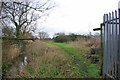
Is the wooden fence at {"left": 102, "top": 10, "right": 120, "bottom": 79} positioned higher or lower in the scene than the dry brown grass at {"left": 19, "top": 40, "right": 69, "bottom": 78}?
higher

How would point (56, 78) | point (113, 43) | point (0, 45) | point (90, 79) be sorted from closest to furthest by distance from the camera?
point (113, 43), point (90, 79), point (56, 78), point (0, 45)

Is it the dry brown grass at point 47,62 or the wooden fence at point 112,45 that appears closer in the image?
the wooden fence at point 112,45

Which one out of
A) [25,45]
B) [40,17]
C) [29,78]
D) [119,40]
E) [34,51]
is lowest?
[29,78]

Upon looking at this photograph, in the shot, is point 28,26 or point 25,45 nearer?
point 25,45

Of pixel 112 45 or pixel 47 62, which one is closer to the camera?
pixel 112 45

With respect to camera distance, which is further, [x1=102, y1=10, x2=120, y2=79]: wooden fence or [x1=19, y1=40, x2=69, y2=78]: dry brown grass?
[x1=19, y1=40, x2=69, y2=78]: dry brown grass

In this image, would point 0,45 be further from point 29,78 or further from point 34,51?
point 34,51

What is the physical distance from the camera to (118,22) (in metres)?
2.43

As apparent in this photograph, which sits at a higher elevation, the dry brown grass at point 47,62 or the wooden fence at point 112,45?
the wooden fence at point 112,45

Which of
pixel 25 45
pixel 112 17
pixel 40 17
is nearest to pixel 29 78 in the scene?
pixel 112 17

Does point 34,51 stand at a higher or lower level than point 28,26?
lower

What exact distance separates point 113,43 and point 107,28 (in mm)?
522

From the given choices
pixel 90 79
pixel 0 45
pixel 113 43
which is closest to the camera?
pixel 113 43

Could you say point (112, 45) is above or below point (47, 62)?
above
